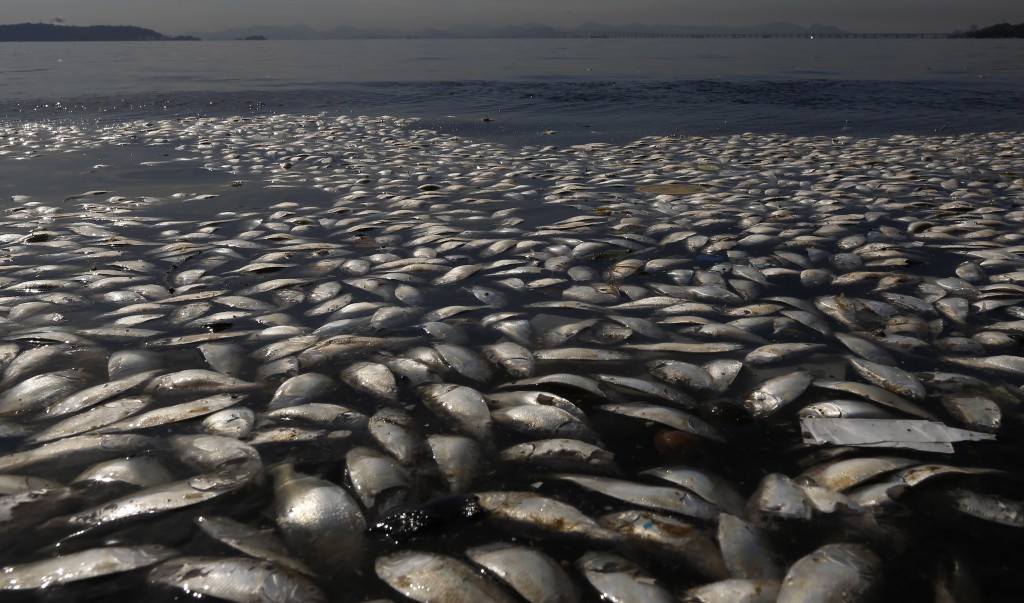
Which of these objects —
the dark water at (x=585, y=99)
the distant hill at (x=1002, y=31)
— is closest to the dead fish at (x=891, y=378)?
the dark water at (x=585, y=99)

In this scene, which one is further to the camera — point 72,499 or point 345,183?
point 345,183

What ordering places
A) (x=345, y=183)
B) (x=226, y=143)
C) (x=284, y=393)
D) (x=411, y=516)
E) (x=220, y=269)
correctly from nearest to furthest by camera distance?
1. (x=411, y=516)
2. (x=284, y=393)
3. (x=220, y=269)
4. (x=345, y=183)
5. (x=226, y=143)

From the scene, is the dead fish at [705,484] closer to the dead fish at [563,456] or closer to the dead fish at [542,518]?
the dead fish at [563,456]

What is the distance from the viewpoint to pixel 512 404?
3246 mm

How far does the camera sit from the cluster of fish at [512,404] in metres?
2.29

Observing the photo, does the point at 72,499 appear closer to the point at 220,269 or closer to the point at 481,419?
the point at 481,419

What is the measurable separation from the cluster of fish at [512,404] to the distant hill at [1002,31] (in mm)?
99948

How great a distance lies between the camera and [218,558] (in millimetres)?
2250

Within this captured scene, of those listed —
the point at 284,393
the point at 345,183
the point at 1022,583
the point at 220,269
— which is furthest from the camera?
the point at 345,183

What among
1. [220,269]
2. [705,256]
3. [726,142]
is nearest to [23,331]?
[220,269]

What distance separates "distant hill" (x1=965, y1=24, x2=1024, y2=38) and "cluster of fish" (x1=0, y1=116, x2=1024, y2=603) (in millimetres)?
99948

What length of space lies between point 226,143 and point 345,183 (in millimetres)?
5018

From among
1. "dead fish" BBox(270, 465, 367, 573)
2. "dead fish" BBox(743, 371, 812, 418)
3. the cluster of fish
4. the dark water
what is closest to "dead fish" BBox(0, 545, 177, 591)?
the cluster of fish

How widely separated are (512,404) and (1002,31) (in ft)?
358
